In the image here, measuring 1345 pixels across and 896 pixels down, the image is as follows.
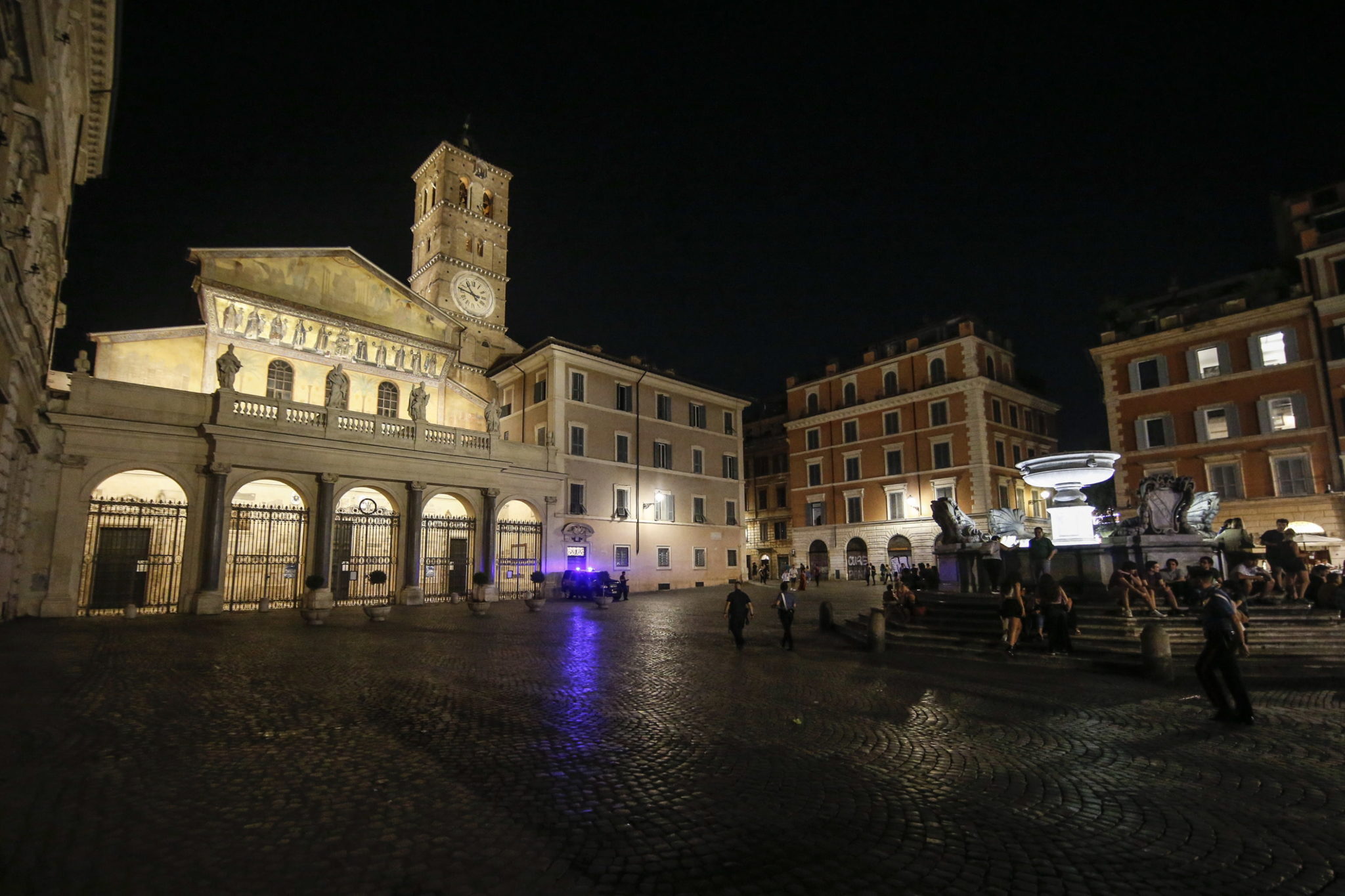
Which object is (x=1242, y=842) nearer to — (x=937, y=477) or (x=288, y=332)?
(x=288, y=332)

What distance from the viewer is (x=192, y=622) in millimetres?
16078

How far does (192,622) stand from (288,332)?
1417cm

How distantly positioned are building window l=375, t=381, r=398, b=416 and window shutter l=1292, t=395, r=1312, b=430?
37.9 metres

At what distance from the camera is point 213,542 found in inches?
766

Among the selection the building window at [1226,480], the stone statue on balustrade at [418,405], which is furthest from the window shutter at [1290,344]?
the stone statue on balustrade at [418,405]

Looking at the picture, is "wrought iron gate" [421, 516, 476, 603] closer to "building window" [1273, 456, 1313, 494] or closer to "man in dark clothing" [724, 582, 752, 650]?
"man in dark clothing" [724, 582, 752, 650]

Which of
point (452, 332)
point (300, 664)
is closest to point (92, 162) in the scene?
point (452, 332)

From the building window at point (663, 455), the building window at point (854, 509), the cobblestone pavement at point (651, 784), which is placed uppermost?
the building window at point (663, 455)

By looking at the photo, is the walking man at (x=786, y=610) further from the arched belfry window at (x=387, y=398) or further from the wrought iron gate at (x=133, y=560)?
the arched belfry window at (x=387, y=398)

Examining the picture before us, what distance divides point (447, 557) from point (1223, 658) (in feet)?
78.0

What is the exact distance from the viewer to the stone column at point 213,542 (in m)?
18.9

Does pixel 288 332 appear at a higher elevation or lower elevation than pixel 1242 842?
higher

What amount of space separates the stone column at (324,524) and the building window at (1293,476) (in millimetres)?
36311

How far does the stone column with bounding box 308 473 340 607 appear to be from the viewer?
21.6 metres
